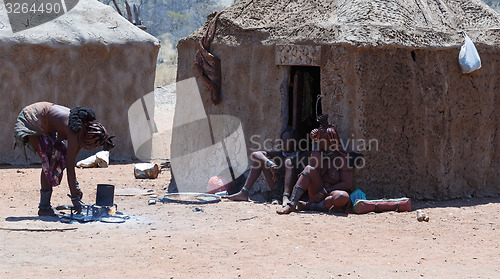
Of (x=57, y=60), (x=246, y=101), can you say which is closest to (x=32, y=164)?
(x=57, y=60)

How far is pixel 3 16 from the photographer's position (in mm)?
11266

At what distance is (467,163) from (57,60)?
6.99 meters

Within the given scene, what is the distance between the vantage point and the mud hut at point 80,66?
1112 cm

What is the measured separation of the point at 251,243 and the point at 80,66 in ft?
22.2

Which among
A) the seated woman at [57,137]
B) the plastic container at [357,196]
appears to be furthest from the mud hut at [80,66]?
the plastic container at [357,196]

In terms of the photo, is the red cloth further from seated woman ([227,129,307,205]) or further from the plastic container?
Answer: the plastic container

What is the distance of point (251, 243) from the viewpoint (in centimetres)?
584

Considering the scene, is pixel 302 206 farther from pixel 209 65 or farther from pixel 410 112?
pixel 209 65

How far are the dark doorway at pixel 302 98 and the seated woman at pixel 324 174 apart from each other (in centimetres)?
99

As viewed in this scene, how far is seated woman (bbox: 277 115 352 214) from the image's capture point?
719cm

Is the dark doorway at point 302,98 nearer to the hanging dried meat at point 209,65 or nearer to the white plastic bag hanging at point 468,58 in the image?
the hanging dried meat at point 209,65

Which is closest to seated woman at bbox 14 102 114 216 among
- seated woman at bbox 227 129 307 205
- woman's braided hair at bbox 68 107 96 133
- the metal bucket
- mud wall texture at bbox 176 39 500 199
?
woman's braided hair at bbox 68 107 96 133

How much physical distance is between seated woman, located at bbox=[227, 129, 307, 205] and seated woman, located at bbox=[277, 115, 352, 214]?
365 millimetres

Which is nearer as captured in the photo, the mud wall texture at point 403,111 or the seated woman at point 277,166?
the mud wall texture at point 403,111
